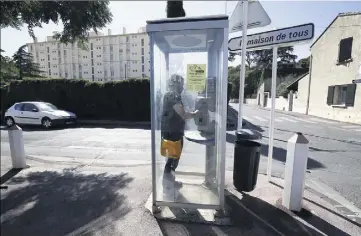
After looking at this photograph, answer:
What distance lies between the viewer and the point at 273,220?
2818 mm

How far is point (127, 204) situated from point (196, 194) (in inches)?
38.6

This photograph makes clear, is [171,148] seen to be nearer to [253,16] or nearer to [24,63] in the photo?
[253,16]

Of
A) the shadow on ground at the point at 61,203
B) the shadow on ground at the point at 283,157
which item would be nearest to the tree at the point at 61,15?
the shadow on ground at the point at 61,203

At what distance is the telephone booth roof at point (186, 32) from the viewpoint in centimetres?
254

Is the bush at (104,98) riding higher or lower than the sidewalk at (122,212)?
higher

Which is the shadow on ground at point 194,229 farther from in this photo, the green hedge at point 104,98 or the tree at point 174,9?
the green hedge at point 104,98

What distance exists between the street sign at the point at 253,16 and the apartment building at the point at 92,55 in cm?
154

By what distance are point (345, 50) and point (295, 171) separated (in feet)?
5.18

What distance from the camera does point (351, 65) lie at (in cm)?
265

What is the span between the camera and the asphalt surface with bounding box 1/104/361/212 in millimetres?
3432

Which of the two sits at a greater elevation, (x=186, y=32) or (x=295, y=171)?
(x=186, y=32)

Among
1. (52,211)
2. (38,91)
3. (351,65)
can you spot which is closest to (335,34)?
(351,65)

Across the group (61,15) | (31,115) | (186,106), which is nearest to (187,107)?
(186,106)

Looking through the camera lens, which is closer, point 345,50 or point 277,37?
point 345,50
